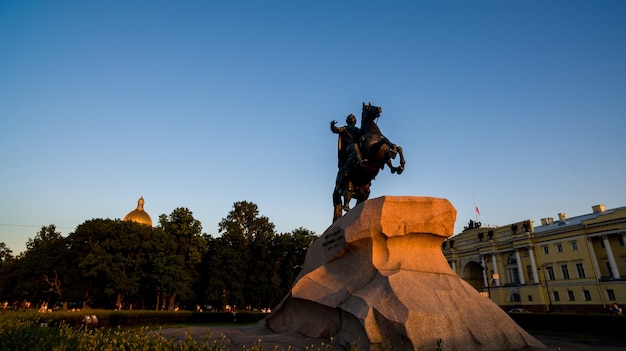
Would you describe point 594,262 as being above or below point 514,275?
above

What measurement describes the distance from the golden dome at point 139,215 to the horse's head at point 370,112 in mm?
67483

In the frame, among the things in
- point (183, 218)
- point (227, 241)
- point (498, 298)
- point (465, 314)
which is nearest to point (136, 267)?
point (183, 218)

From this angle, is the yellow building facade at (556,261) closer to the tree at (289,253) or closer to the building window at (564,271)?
the building window at (564,271)

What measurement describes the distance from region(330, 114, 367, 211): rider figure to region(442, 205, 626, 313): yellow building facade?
41.0m

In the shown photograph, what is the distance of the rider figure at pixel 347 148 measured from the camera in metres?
11.9

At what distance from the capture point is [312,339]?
29.1 feet

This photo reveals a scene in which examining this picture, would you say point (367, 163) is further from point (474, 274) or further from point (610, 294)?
point (474, 274)

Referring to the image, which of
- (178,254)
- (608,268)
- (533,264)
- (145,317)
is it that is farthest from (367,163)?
(533,264)

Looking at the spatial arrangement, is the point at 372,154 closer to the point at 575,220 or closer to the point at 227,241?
the point at 227,241

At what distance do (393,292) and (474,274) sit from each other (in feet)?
233

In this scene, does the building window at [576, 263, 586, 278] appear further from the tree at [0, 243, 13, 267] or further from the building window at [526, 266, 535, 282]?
the tree at [0, 243, 13, 267]

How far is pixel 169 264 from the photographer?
4138 centimetres

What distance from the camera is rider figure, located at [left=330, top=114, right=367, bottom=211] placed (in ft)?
38.9

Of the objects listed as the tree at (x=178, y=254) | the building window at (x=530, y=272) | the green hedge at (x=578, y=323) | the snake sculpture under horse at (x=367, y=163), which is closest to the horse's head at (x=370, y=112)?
the snake sculpture under horse at (x=367, y=163)
